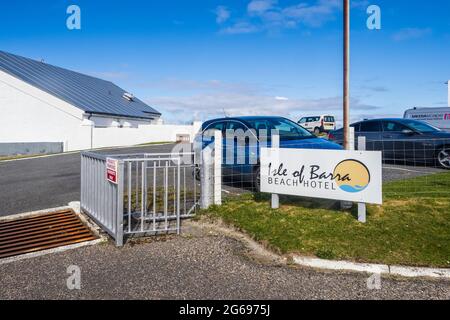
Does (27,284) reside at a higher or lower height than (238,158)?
lower

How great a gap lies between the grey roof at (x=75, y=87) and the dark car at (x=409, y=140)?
24.4 meters

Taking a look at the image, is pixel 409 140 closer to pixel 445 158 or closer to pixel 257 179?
pixel 445 158

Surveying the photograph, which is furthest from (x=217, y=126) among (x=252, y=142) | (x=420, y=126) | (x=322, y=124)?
(x=322, y=124)

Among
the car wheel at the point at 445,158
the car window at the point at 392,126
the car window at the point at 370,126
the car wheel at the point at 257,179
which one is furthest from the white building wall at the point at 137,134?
the car wheel at the point at 257,179

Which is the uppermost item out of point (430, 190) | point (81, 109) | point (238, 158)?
point (81, 109)

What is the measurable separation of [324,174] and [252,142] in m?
2.48

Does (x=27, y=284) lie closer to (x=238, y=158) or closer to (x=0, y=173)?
(x=238, y=158)

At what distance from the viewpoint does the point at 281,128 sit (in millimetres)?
8523

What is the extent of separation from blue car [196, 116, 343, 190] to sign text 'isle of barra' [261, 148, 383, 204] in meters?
1.44

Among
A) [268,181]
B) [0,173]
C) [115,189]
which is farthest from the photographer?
[0,173]

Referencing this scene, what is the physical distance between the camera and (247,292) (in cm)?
367

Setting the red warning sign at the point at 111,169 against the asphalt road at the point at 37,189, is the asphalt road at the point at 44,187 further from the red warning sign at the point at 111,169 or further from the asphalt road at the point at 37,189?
the red warning sign at the point at 111,169

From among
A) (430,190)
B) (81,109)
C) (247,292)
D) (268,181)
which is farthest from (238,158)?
(81,109)

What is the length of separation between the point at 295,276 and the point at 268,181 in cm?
254
